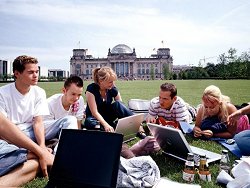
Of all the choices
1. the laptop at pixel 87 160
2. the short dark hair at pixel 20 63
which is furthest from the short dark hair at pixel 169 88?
the laptop at pixel 87 160

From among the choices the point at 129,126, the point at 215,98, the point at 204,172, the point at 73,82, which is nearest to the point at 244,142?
the point at 215,98

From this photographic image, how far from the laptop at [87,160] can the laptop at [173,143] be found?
1.04 meters

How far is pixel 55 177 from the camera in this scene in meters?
2.59

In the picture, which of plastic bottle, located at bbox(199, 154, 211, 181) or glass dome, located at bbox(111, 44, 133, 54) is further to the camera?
glass dome, located at bbox(111, 44, 133, 54)

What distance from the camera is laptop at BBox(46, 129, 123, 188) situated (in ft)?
7.82

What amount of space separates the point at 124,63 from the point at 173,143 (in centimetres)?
11050

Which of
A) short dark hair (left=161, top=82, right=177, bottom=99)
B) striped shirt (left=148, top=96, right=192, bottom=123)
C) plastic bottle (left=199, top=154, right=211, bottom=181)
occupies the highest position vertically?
short dark hair (left=161, top=82, right=177, bottom=99)

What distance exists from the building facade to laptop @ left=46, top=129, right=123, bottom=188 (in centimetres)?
10797

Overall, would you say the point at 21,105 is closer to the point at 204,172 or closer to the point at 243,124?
the point at 204,172

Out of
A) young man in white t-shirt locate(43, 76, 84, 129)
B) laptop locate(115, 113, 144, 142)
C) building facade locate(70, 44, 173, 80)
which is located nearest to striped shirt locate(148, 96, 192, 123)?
laptop locate(115, 113, 144, 142)

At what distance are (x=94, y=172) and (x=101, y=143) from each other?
0.81 ft

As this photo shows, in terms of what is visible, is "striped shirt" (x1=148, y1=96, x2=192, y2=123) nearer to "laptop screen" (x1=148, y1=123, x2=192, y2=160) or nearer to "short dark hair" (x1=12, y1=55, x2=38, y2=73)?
→ "laptop screen" (x1=148, y1=123, x2=192, y2=160)

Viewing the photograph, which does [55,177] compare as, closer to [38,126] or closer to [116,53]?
[38,126]

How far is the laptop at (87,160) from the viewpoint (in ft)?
7.82
